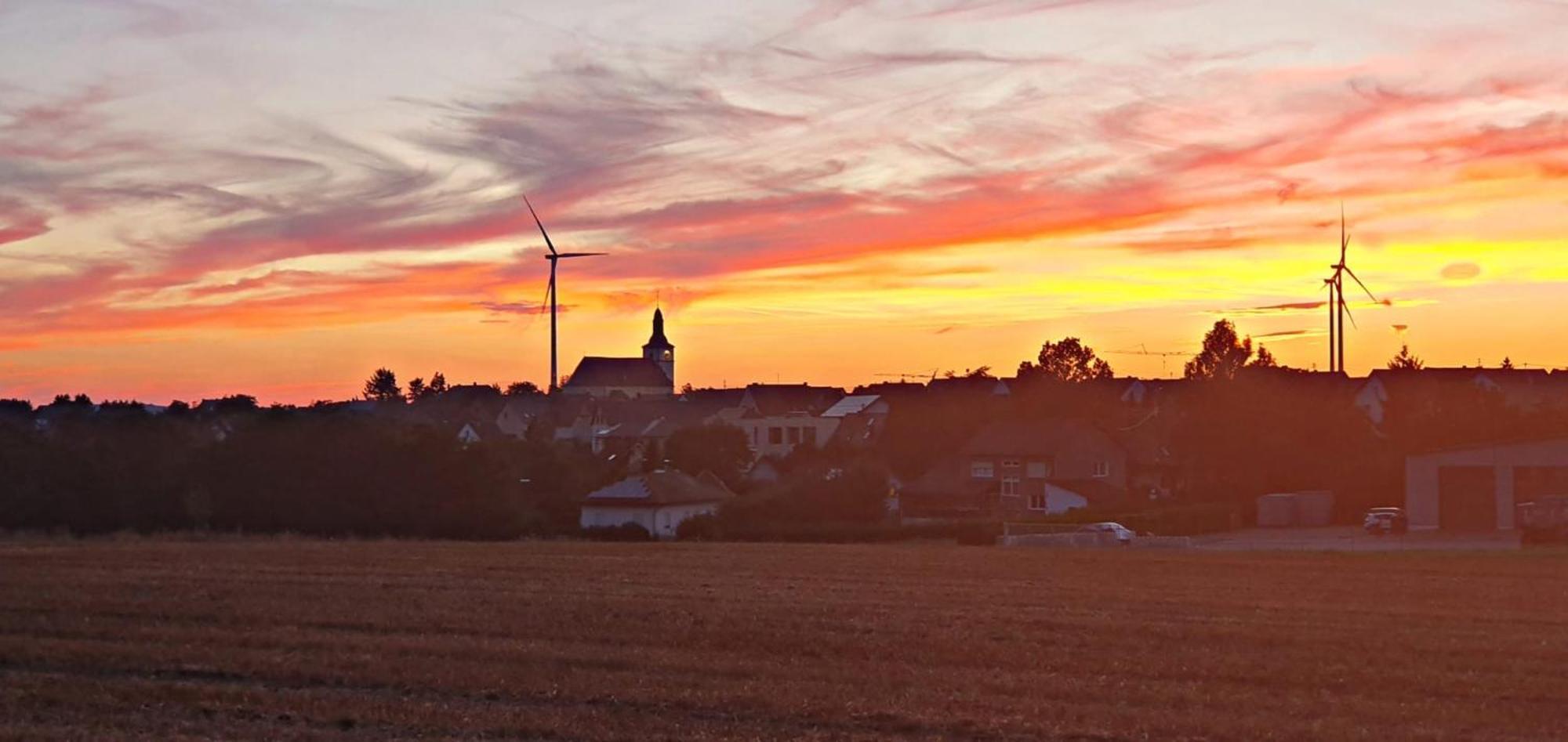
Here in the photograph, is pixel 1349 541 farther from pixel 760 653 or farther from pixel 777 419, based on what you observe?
pixel 777 419

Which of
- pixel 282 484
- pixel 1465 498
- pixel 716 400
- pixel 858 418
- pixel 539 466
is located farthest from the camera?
pixel 716 400

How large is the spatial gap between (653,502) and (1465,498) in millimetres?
41856

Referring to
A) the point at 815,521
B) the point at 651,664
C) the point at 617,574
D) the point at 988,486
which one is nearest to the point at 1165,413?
the point at 988,486

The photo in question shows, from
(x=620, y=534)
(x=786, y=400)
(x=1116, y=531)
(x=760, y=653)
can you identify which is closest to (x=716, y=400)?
(x=786, y=400)

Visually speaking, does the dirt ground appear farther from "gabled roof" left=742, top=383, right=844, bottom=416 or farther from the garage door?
"gabled roof" left=742, top=383, right=844, bottom=416

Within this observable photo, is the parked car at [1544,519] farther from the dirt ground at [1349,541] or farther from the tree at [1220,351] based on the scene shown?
the tree at [1220,351]

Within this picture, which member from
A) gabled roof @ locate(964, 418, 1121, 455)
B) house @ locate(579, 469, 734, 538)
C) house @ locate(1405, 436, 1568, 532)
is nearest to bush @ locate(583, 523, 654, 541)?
house @ locate(579, 469, 734, 538)

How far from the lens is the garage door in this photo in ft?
271

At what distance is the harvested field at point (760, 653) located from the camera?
20.1 meters

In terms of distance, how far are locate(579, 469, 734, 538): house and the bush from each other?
2152 mm

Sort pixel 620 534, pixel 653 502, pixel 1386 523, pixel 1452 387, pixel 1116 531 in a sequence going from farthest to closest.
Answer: pixel 1452 387 → pixel 653 502 → pixel 1386 523 → pixel 620 534 → pixel 1116 531

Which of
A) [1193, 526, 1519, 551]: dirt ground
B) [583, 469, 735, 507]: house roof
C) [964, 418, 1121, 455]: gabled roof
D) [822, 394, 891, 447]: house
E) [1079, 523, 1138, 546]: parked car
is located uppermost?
[822, 394, 891, 447]: house

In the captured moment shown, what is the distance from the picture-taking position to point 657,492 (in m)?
87.1

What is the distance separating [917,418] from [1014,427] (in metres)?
20.1
